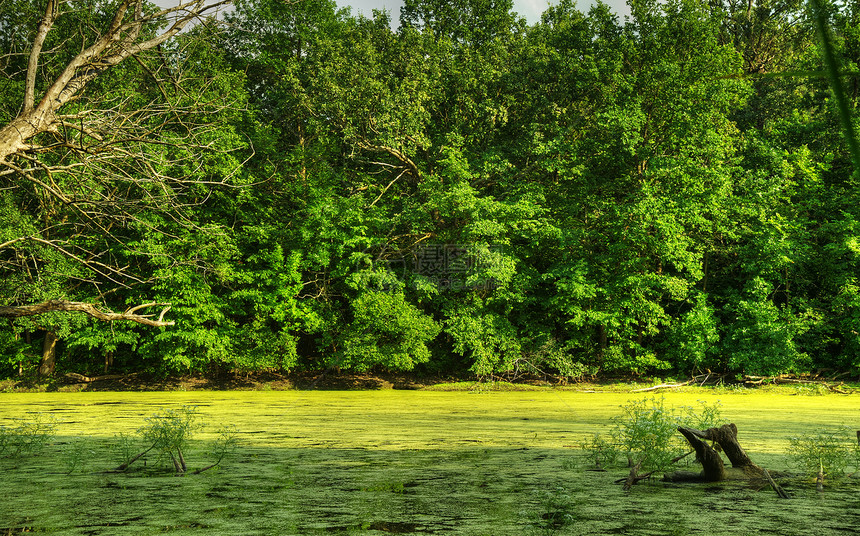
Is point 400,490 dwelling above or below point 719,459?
below

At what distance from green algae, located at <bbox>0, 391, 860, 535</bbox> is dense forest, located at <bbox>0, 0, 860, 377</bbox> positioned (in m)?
9.74

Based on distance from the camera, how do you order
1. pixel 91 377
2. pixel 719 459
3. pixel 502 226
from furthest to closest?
pixel 91 377 < pixel 502 226 < pixel 719 459

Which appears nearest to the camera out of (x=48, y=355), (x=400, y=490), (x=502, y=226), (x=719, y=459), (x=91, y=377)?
(x=400, y=490)

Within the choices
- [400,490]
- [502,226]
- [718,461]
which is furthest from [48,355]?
[718,461]

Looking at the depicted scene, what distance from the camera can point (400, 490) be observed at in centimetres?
528

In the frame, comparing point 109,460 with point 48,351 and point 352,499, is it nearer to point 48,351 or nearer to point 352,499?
point 352,499

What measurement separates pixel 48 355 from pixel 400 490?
1919cm

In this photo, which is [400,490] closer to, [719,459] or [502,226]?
[719,459]

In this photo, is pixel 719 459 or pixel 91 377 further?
pixel 91 377

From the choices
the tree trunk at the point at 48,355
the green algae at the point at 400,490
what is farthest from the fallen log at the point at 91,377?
the green algae at the point at 400,490

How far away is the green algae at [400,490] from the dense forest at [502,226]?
9.74 m

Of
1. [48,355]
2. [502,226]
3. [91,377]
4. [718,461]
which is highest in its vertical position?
[502,226]

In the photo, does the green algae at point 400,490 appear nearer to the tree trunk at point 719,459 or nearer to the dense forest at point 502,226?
the tree trunk at point 719,459

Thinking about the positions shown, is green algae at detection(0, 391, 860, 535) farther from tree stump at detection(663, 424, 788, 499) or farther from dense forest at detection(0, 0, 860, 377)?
dense forest at detection(0, 0, 860, 377)
